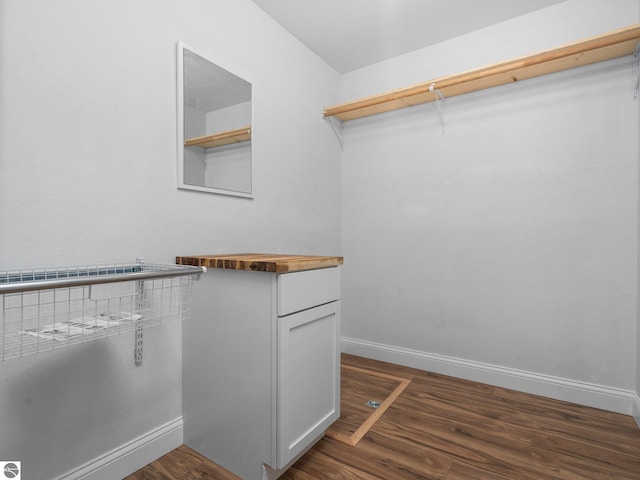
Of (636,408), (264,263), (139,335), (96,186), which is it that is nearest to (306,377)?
(264,263)

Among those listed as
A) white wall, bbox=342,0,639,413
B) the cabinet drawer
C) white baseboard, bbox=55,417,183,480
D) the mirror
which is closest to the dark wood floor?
white baseboard, bbox=55,417,183,480

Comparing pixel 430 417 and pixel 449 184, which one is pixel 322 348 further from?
pixel 449 184

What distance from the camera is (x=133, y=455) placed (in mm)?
1380

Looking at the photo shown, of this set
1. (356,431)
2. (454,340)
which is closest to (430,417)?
(356,431)

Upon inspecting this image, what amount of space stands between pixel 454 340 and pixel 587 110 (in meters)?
1.68

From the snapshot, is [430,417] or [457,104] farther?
[457,104]

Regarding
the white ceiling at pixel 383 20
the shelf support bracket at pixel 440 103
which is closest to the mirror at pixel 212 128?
the white ceiling at pixel 383 20

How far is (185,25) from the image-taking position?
161cm

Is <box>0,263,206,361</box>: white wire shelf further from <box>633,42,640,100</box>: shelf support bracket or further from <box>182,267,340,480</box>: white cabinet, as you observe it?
<box>633,42,640,100</box>: shelf support bracket

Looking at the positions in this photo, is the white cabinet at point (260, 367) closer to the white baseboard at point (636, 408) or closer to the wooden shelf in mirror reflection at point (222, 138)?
the wooden shelf in mirror reflection at point (222, 138)

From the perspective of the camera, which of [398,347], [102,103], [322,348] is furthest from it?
[398,347]

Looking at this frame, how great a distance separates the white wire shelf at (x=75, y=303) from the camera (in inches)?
36.2

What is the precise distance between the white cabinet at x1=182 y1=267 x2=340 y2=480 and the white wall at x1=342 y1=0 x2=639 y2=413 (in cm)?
115

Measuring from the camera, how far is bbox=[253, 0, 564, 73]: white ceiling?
6.70 feet
